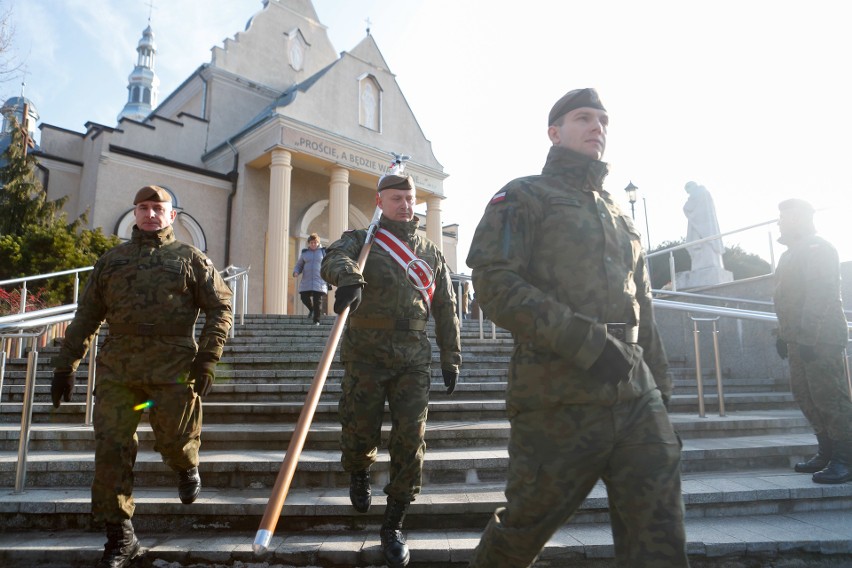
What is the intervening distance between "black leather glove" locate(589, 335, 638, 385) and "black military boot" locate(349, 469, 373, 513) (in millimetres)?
2029

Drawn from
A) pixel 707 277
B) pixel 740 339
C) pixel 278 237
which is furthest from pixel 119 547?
pixel 278 237

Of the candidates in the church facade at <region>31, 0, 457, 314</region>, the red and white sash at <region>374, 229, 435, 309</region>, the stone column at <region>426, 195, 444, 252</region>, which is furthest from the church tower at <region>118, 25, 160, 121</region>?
the red and white sash at <region>374, 229, 435, 309</region>

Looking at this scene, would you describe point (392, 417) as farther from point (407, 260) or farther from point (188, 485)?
point (188, 485)

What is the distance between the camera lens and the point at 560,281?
2.17 m

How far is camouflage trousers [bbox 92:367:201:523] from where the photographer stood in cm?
325

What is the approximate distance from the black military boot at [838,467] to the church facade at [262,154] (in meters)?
13.2

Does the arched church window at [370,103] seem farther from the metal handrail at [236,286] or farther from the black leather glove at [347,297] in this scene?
the black leather glove at [347,297]

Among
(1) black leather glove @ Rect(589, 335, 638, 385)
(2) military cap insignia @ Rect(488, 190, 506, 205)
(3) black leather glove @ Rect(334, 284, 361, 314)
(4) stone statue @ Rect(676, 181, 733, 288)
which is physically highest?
(4) stone statue @ Rect(676, 181, 733, 288)

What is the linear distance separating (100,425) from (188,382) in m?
0.52

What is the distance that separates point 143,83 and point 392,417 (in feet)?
244

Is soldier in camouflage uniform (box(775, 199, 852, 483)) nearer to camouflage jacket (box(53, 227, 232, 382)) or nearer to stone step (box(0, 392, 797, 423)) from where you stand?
stone step (box(0, 392, 797, 423))

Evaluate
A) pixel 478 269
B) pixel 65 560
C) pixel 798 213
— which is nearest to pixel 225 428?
pixel 65 560

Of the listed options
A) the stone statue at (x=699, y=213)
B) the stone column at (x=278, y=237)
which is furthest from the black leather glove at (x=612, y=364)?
the stone column at (x=278, y=237)

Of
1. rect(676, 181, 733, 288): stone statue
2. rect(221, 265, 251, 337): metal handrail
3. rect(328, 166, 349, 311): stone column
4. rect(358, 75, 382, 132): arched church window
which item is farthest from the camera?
rect(358, 75, 382, 132): arched church window
